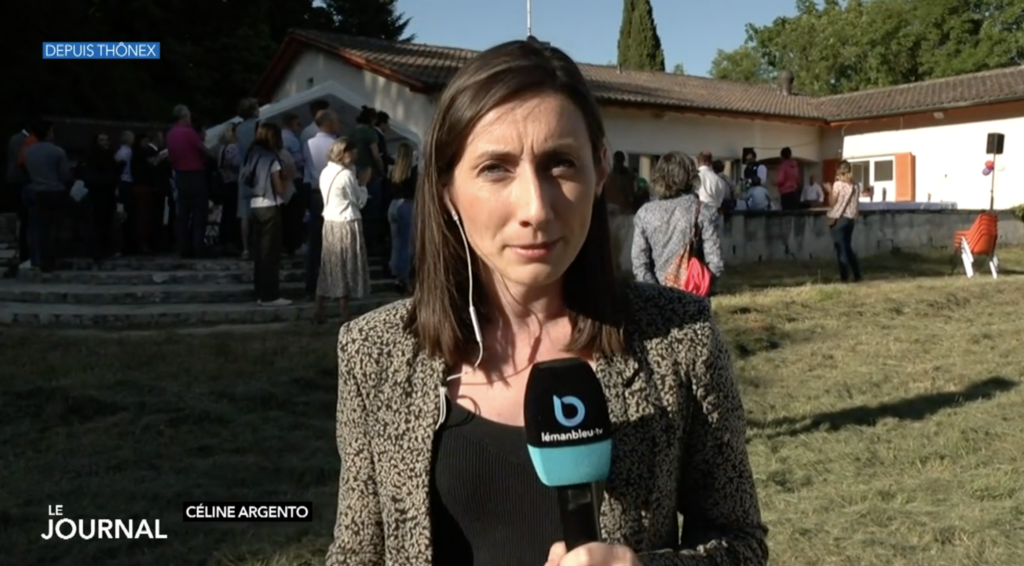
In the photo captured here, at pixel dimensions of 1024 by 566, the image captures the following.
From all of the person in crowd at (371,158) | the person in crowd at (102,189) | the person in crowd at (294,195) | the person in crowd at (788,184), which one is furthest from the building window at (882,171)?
the person in crowd at (102,189)

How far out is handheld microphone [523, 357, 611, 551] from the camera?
58.4 inches

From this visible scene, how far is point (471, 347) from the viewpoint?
6.25 feet

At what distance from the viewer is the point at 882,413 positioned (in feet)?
25.9

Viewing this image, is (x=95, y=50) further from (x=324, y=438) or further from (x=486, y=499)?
(x=486, y=499)

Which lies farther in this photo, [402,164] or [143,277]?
[143,277]

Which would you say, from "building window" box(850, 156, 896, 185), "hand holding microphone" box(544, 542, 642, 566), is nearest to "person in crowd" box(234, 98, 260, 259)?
"hand holding microphone" box(544, 542, 642, 566)

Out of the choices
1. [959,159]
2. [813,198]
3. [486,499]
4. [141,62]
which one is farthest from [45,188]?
[959,159]

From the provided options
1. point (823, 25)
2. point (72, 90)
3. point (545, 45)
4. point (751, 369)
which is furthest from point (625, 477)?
point (823, 25)

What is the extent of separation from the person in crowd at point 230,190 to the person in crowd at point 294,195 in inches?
23.3

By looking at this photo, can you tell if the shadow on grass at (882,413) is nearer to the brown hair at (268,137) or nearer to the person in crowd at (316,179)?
the brown hair at (268,137)

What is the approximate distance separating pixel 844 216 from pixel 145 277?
9575 mm

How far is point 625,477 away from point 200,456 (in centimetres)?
523

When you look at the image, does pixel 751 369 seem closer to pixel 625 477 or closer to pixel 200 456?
pixel 200 456

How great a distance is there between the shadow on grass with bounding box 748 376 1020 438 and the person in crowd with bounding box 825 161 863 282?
685 cm
